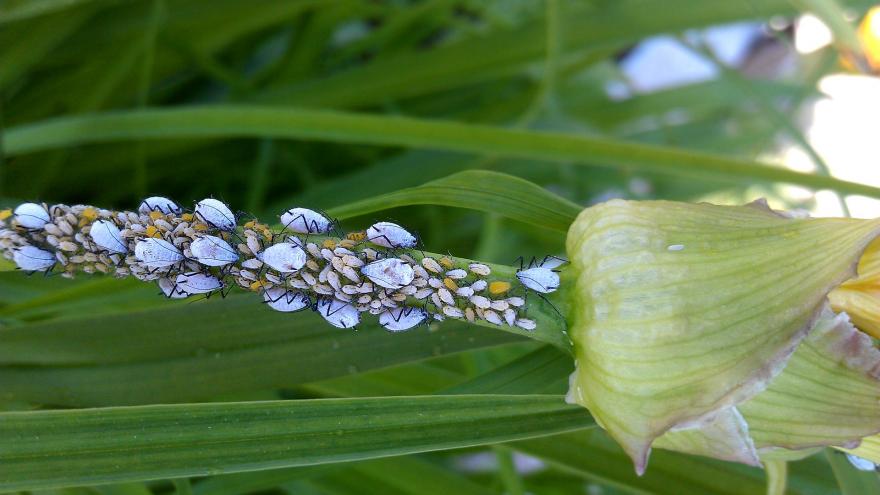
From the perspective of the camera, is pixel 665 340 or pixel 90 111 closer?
pixel 665 340

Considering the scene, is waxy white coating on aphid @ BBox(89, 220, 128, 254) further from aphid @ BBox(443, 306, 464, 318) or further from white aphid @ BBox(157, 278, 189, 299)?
aphid @ BBox(443, 306, 464, 318)

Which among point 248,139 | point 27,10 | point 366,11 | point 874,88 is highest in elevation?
point 874,88

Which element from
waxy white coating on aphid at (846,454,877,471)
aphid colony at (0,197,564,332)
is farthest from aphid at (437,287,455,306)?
waxy white coating on aphid at (846,454,877,471)

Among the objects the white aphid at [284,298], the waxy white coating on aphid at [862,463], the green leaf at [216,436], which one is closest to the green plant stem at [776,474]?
the waxy white coating on aphid at [862,463]

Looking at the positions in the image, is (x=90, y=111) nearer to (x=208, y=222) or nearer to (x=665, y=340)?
(x=208, y=222)

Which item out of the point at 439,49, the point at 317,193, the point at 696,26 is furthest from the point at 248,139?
the point at 696,26

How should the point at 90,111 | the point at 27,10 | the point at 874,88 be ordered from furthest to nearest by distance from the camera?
1. the point at 874,88
2. the point at 90,111
3. the point at 27,10
